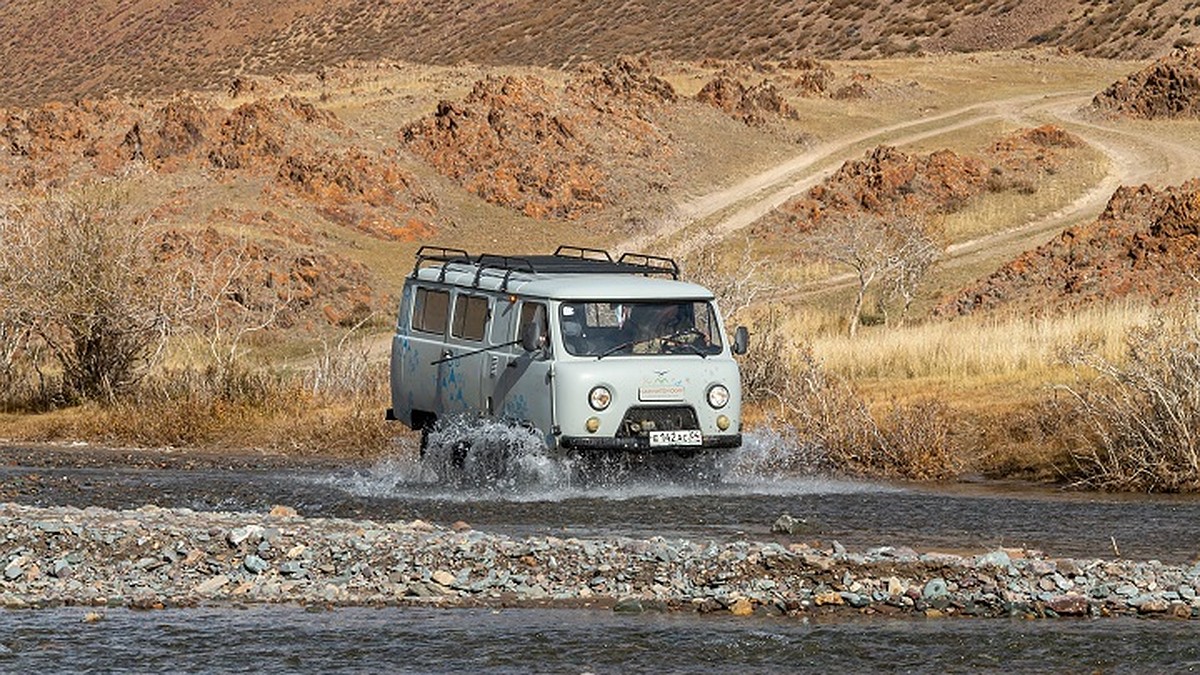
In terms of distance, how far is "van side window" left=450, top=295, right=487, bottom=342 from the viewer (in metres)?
19.3

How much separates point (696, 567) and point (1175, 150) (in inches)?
1973

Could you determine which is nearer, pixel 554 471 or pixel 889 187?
pixel 554 471

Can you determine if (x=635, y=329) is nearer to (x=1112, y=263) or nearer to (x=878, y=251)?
(x=1112, y=263)

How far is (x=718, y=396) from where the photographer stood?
60.4 ft

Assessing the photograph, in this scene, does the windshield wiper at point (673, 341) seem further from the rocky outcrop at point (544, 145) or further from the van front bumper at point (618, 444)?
the rocky outcrop at point (544, 145)

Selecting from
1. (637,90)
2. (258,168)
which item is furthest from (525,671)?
(637,90)

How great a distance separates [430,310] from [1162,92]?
53.8 metres

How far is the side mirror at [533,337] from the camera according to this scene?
59.2 ft

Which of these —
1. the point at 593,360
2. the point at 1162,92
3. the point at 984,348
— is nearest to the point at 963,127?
the point at 1162,92

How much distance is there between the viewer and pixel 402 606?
42.8 feet

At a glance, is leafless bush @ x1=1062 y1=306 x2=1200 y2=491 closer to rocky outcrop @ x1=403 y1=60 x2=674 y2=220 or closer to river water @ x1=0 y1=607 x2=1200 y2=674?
river water @ x1=0 y1=607 x2=1200 y2=674

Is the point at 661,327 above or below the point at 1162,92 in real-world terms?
below

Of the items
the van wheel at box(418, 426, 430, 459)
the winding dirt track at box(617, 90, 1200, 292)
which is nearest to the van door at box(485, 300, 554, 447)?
the van wheel at box(418, 426, 430, 459)

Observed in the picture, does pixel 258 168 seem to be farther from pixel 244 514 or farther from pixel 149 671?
pixel 149 671
